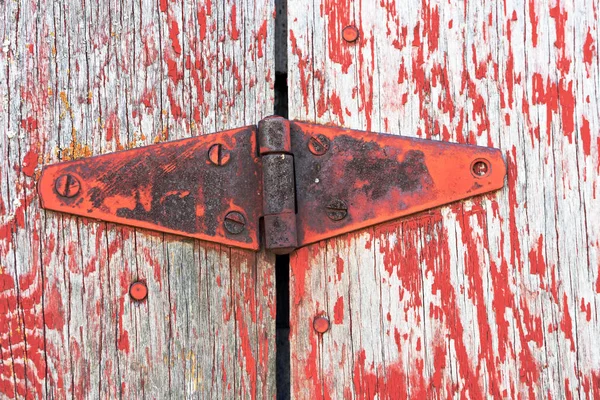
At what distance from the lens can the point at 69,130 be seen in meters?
1.03

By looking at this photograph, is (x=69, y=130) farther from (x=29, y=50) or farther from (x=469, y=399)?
(x=469, y=399)

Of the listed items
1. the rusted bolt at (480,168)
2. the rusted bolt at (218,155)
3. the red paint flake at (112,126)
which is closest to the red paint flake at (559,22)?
the rusted bolt at (480,168)

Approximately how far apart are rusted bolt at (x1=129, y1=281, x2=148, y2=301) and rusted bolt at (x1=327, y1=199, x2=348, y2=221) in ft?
1.10

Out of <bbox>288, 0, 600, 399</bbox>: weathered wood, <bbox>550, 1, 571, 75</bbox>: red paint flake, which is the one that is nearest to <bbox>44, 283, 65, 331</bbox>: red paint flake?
<bbox>288, 0, 600, 399</bbox>: weathered wood

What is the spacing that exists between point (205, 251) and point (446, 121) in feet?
1.54

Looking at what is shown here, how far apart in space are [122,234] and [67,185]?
12 centimetres

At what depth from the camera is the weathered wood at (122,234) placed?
1007mm

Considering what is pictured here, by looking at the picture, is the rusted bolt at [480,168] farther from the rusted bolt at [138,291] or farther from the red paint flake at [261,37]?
the rusted bolt at [138,291]

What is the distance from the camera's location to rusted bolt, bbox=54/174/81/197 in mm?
1004

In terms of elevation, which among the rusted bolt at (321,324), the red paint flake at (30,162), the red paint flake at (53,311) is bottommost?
the rusted bolt at (321,324)

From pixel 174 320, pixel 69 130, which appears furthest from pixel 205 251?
pixel 69 130

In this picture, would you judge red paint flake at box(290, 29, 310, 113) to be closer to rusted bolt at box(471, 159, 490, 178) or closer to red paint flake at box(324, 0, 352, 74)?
red paint flake at box(324, 0, 352, 74)

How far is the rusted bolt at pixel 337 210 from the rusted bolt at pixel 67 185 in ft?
1.38

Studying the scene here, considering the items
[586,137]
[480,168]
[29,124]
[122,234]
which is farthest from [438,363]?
[29,124]
